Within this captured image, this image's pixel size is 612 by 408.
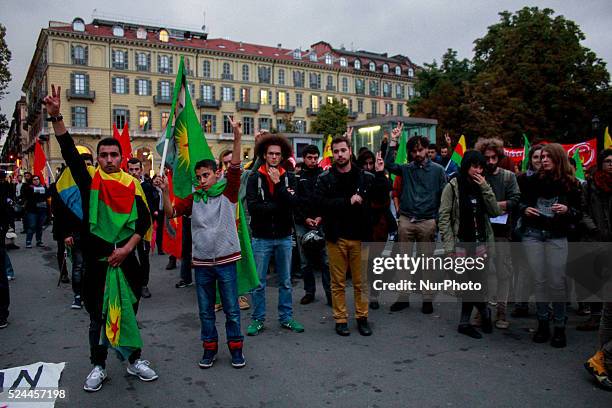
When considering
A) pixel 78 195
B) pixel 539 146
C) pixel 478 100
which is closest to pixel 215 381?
pixel 78 195

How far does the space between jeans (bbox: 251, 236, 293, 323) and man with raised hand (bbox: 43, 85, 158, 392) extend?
1506mm

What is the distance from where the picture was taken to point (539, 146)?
5.85 metres

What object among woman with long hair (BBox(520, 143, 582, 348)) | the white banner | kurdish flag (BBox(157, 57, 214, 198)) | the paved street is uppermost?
kurdish flag (BBox(157, 57, 214, 198))

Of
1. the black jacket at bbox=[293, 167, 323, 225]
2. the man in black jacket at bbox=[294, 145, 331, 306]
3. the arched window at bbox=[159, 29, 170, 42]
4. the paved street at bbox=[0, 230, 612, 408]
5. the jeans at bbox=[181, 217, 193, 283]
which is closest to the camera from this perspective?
the paved street at bbox=[0, 230, 612, 408]

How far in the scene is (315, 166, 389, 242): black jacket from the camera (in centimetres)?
520

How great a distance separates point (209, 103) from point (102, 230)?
58787mm

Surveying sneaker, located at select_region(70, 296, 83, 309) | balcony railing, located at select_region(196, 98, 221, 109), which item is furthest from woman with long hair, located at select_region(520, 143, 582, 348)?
balcony railing, located at select_region(196, 98, 221, 109)

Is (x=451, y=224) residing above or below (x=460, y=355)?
above

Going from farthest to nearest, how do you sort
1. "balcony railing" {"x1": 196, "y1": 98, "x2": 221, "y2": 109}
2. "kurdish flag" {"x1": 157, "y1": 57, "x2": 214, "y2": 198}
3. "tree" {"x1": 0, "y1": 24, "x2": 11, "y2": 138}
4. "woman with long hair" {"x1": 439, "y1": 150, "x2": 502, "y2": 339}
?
"balcony railing" {"x1": 196, "y1": 98, "x2": 221, "y2": 109} → "tree" {"x1": 0, "y1": 24, "x2": 11, "y2": 138} → "woman with long hair" {"x1": 439, "y1": 150, "x2": 502, "y2": 339} → "kurdish flag" {"x1": 157, "y1": 57, "x2": 214, "y2": 198}

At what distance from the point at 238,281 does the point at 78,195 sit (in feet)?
5.60

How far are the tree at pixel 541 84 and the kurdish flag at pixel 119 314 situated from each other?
1037 inches

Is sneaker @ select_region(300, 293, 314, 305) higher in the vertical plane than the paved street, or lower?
higher

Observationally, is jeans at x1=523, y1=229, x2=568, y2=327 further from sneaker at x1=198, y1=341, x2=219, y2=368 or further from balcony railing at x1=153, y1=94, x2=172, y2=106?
balcony railing at x1=153, y1=94, x2=172, y2=106

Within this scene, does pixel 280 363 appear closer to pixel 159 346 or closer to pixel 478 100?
pixel 159 346
